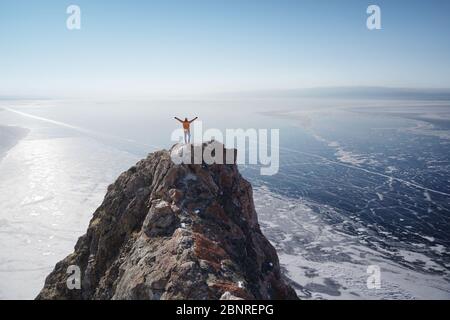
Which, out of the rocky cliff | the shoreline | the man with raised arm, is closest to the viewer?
the rocky cliff

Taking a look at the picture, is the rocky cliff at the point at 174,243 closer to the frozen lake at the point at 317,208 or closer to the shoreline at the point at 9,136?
the frozen lake at the point at 317,208

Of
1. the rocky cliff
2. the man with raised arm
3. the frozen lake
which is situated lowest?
the frozen lake

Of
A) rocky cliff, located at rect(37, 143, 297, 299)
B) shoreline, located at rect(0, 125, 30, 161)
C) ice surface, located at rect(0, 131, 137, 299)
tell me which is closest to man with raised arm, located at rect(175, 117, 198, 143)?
rocky cliff, located at rect(37, 143, 297, 299)

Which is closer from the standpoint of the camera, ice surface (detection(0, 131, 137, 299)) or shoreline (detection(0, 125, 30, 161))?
ice surface (detection(0, 131, 137, 299))

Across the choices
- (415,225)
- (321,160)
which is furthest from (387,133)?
(415,225)

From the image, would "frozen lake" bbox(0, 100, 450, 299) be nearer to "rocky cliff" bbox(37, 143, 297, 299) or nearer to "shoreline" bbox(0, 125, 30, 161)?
"shoreline" bbox(0, 125, 30, 161)
